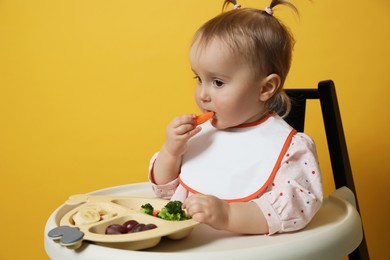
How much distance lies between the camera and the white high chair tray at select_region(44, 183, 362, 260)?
1.77 feet

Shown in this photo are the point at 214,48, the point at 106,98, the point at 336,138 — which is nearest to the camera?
the point at 214,48

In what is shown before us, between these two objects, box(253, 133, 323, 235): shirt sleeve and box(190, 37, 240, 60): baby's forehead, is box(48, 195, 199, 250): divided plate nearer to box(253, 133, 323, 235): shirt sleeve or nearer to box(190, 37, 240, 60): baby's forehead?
box(253, 133, 323, 235): shirt sleeve

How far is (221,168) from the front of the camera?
72 centimetres

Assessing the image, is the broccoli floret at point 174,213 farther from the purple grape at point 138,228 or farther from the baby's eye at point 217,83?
the baby's eye at point 217,83

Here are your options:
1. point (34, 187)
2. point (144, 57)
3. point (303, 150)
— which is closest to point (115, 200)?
point (303, 150)

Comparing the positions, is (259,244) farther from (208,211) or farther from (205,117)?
(205,117)

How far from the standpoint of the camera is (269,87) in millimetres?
737

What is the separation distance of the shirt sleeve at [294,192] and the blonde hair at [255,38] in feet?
0.40

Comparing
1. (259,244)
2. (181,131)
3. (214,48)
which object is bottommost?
(259,244)

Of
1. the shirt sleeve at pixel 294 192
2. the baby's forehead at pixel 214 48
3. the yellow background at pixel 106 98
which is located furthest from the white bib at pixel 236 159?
the yellow background at pixel 106 98

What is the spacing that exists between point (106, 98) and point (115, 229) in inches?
35.0

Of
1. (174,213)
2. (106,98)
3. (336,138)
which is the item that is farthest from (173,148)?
(106,98)

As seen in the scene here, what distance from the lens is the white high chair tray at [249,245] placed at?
0.54m

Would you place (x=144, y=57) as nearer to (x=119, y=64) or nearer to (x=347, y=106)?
(x=119, y=64)
